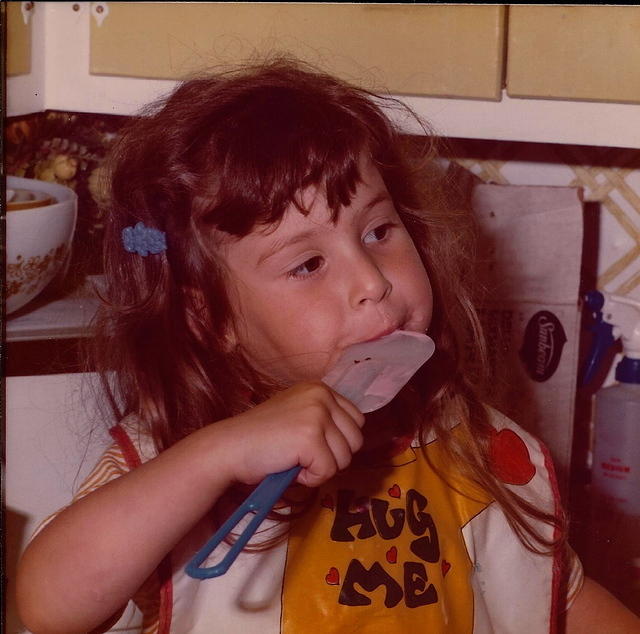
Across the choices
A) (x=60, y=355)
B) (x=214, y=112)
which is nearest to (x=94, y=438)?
(x=60, y=355)

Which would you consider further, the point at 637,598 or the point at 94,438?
the point at 637,598

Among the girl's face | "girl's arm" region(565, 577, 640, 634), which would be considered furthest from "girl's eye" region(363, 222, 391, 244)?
"girl's arm" region(565, 577, 640, 634)

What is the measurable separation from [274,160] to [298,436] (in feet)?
0.78

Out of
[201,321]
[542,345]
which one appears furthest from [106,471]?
[542,345]

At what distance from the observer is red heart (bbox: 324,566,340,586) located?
2.48 ft

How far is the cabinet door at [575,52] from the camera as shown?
874mm

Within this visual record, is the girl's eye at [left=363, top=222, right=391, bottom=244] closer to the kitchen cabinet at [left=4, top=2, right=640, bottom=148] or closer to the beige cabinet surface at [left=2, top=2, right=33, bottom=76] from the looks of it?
the kitchen cabinet at [left=4, top=2, right=640, bottom=148]

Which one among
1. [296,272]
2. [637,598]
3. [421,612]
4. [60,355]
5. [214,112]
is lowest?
[637,598]

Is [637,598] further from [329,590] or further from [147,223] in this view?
[147,223]

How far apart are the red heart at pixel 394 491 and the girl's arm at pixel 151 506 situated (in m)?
0.21

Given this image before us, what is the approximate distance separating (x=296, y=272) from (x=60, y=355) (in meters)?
0.33

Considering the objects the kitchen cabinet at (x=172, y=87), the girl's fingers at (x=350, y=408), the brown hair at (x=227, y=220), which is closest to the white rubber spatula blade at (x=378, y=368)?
the girl's fingers at (x=350, y=408)

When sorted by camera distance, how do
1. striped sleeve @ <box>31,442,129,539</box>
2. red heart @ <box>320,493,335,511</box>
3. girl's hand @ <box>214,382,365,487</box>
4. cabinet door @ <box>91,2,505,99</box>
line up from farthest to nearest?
cabinet door @ <box>91,2,505,99</box>
red heart @ <box>320,493,335,511</box>
striped sleeve @ <box>31,442,129,539</box>
girl's hand @ <box>214,382,365,487</box>

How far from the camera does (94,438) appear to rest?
0.89 m
